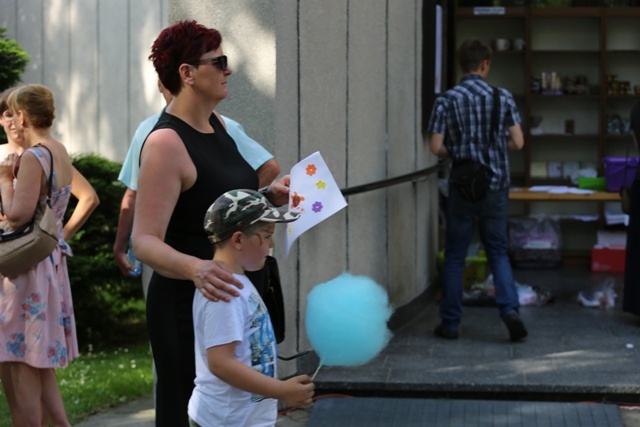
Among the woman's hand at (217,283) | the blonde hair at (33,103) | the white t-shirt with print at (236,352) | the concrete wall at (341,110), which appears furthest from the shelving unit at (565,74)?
the woman's hand at (217,283)

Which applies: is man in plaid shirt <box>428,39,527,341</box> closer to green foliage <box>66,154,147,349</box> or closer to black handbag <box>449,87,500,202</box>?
black handbag <box>449,87,500,202</box>

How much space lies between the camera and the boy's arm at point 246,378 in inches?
133

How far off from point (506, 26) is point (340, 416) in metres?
7.75

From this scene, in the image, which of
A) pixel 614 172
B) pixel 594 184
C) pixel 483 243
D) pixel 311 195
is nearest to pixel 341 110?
pixel 483 243

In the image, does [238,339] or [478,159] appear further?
[478,159]

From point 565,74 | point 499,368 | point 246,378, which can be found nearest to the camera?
point 246,378

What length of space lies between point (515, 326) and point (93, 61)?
4668mm

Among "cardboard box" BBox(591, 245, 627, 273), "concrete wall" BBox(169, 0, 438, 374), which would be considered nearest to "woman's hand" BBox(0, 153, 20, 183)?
"concrete wall" BBox(169, 0, 438, 374)

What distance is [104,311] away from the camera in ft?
31.3

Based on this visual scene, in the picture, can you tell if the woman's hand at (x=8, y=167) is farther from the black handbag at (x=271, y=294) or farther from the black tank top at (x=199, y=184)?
the black handbag at (x=271, y=294)

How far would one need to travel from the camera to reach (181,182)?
390 cm

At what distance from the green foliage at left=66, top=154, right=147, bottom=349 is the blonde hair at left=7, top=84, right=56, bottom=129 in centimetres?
327

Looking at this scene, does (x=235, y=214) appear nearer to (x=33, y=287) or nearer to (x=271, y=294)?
(x=271, y=294)

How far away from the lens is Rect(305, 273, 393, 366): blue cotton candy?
3537 mm
